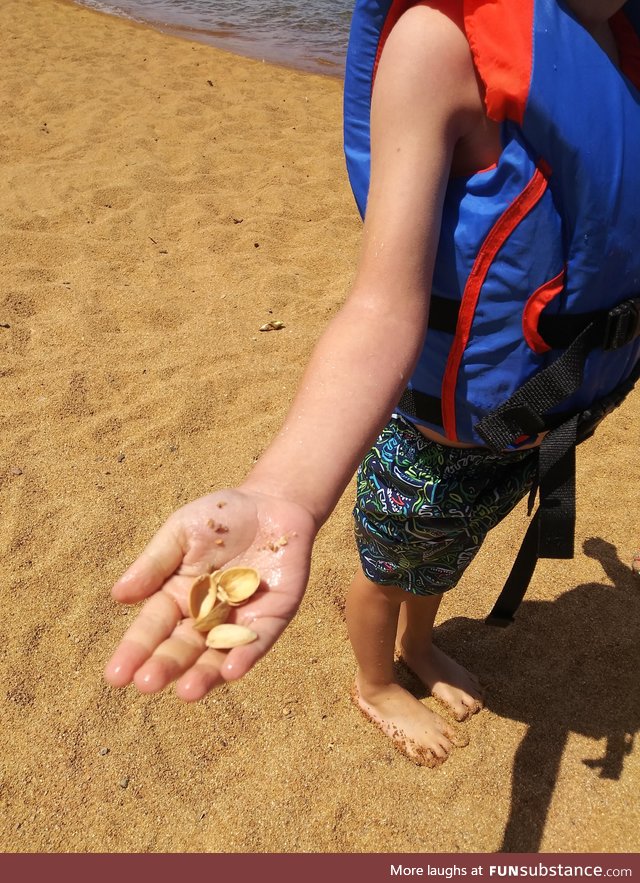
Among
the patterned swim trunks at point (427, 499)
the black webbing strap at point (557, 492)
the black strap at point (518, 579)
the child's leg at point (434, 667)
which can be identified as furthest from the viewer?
the child's leg at point (434, 667)

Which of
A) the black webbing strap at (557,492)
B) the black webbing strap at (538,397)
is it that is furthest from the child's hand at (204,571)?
the black webbing strap at (557,492)

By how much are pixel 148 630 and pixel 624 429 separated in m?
2.68

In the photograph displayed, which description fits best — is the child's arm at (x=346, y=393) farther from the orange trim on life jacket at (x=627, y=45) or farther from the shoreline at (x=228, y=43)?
the shoreline at (x=228, y=43)

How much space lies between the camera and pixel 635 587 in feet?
8.28

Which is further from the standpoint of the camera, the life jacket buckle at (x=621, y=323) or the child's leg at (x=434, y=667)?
the child's leg at (x=434, y=667)

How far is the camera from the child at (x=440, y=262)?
103 centimetres

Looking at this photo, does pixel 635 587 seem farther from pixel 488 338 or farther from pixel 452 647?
pixel 488 338

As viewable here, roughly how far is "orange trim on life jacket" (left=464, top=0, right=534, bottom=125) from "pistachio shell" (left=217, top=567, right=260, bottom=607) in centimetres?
79

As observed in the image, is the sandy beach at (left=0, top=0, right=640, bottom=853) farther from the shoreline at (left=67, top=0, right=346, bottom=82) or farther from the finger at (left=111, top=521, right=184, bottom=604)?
the shoreline at (left=67, top=0, right=346, bottom=82)

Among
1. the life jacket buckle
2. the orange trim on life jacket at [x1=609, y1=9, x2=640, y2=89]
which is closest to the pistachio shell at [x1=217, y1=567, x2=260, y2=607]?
the life jacket buckle

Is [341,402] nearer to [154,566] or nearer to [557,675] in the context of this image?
[154,566]

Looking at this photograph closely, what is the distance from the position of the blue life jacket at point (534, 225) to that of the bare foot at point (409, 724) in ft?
3.27

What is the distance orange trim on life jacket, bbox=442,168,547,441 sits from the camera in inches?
45.1

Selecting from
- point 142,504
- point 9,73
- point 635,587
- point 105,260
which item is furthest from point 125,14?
point 635,587
